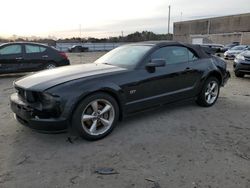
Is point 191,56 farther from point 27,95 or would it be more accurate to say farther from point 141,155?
point 27,95

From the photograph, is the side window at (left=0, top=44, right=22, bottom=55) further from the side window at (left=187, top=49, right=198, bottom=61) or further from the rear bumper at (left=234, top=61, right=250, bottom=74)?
the rear bumper at (left=234, top=61, right=250, bottom=74)

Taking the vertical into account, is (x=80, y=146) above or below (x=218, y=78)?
below

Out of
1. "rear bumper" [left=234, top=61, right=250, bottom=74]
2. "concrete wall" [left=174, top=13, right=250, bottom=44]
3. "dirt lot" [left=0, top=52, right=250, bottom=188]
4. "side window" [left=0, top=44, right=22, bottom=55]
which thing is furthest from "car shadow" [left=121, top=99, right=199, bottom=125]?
"concrete wall" [left=174, top=13, right=250, bottom=44]

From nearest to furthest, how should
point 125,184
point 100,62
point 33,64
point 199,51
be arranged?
point 125,184, point 100,62, point 199,51, point 33,64

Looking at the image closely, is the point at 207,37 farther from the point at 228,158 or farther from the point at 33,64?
the point at 228,158

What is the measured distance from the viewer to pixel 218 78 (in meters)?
6.27

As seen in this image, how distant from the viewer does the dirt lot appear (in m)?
3.11

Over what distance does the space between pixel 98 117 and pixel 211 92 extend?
10.0 feet

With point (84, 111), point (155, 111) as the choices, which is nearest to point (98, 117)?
point (84, 111)

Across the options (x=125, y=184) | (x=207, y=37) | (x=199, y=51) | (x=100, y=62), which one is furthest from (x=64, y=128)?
(x=207, y=37)

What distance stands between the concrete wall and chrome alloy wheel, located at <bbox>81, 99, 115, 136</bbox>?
4626cm

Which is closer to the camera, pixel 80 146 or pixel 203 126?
pixel 80 146

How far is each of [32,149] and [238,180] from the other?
2.72 metres

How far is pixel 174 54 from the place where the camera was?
5.38 metres
